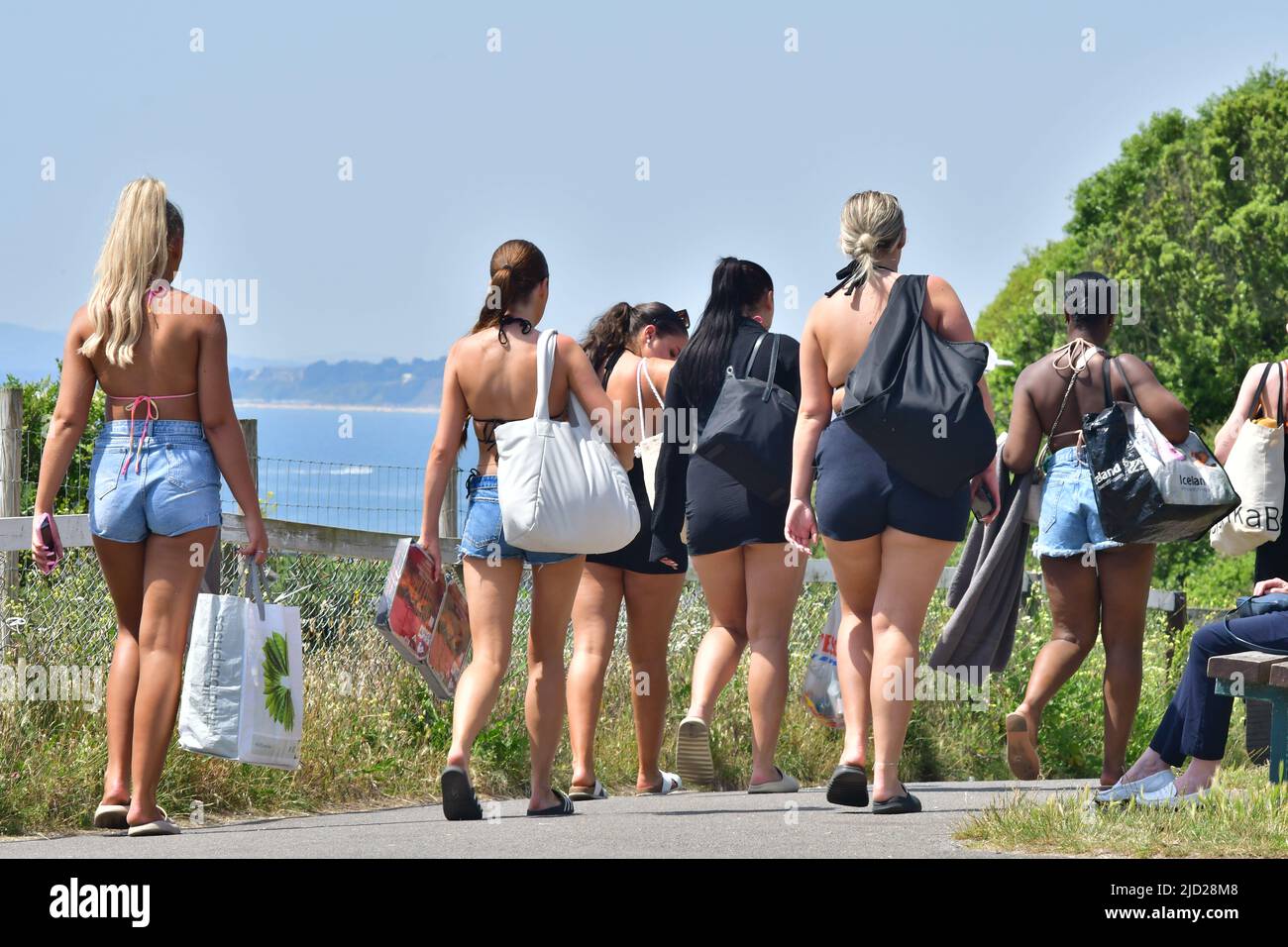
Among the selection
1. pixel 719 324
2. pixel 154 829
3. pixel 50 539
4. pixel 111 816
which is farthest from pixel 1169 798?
pixel 50 539

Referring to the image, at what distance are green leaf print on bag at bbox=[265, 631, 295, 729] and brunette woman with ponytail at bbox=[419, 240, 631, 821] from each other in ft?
1.86

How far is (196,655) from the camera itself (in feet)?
19.6

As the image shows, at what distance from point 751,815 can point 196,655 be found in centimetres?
199

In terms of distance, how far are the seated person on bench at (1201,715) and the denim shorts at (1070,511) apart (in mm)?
1150

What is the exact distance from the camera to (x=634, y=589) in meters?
7.22

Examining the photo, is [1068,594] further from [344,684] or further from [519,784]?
[344,684]

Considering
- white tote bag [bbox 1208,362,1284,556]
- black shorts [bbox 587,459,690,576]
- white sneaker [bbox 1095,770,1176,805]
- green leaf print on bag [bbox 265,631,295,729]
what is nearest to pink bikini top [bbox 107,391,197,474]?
green leaf print on bag [bbox 265,631,295,729]

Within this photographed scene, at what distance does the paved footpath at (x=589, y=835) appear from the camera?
5.23 meters

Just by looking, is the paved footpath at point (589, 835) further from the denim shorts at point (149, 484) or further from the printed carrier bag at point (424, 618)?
the denim shorts at point (149, 484)

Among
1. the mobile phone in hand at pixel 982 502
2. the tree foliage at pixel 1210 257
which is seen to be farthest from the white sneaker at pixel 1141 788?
the tree foliage at pixel 1210 257

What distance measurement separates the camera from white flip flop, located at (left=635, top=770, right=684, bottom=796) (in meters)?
7.44

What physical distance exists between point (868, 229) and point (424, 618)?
2073 mm
